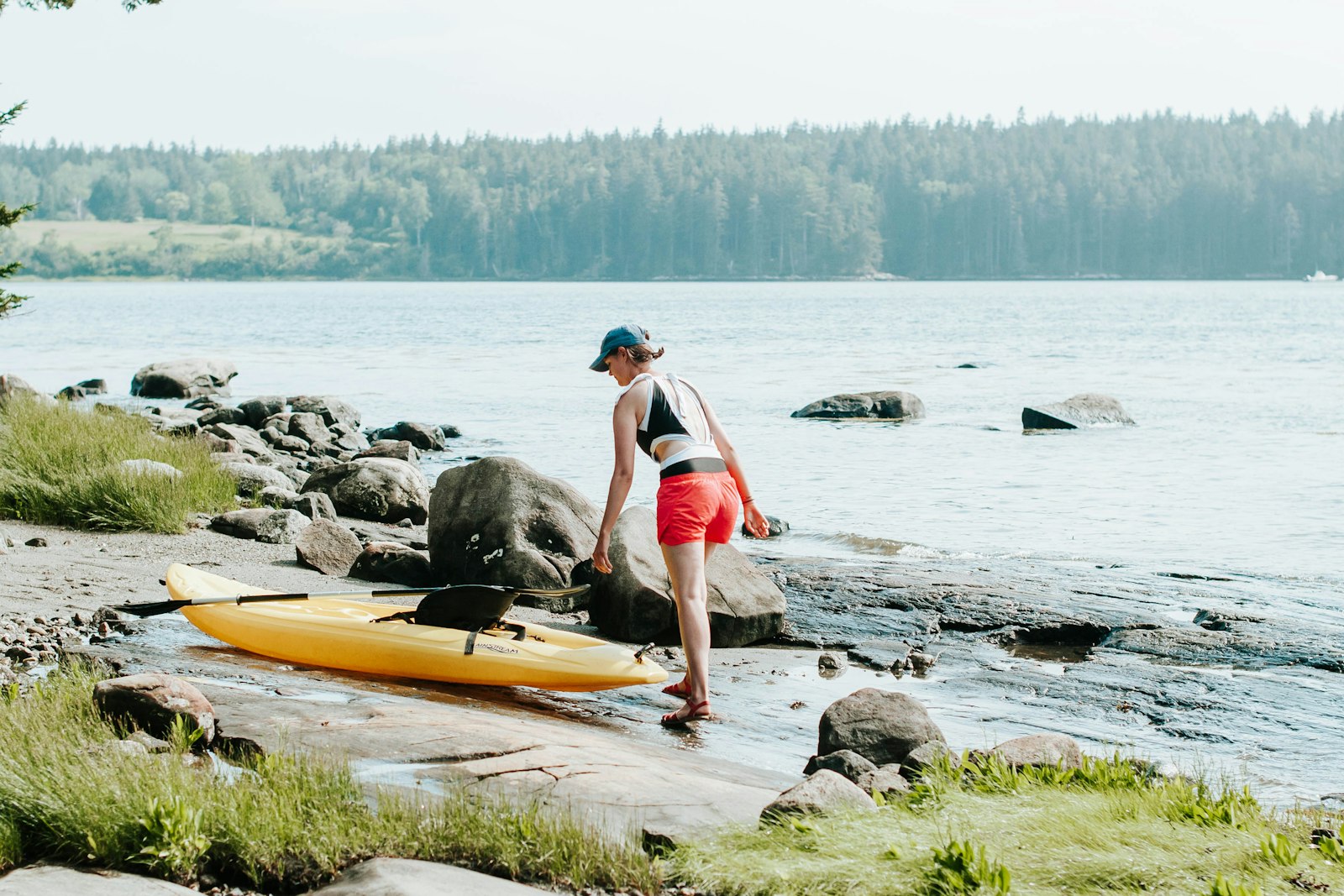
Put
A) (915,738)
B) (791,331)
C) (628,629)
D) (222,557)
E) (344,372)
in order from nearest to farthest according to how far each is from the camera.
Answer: (915,738)
(628,629)
(222,557)
(344,372)
(791,331)

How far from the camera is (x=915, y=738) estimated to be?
627cm

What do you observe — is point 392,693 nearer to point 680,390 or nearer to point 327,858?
point 680,390

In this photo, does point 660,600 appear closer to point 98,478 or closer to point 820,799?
point 820,799

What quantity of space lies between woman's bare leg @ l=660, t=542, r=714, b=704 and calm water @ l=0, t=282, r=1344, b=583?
7.06m

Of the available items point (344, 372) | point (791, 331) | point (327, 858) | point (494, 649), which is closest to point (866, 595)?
point (494, 649)

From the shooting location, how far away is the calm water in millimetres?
15828

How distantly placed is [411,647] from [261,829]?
331 centimetres

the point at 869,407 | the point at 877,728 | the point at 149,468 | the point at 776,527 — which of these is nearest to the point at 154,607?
the point at 877,728

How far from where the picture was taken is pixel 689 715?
717 cm

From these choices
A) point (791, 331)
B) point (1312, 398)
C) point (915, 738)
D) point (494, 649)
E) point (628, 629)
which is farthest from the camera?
point (791, 331)

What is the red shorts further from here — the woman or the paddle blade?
the paddle blade

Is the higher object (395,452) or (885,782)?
(885,782)

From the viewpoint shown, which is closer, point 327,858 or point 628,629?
point 327,858

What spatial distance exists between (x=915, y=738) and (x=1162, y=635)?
417cm
